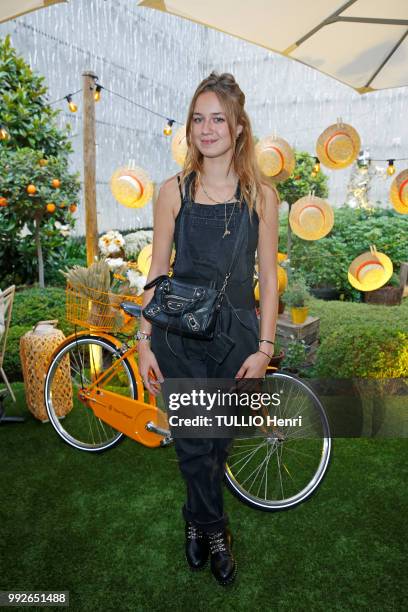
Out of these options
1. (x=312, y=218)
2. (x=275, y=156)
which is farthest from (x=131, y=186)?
(x=312, y=218)

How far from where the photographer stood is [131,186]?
4340 mm

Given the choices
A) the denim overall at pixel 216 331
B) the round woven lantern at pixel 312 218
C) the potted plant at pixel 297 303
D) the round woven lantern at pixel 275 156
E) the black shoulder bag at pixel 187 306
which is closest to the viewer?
the black shoulder bag at pixel 187 306

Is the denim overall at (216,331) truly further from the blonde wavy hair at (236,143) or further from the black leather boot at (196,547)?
the black leather boot at (196,547)

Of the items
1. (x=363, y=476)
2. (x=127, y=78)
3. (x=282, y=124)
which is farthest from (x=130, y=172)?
(x=282, y=124)

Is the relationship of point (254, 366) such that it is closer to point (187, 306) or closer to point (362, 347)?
point (187, 306)

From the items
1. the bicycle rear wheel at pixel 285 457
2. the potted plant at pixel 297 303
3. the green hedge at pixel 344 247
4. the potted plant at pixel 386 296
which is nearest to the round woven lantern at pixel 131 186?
the potted plant at pixel 297 303

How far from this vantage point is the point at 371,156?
9.53 metres

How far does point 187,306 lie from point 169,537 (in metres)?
1.37

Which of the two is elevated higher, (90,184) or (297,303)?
(90,184)

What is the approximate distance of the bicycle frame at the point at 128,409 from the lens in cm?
288

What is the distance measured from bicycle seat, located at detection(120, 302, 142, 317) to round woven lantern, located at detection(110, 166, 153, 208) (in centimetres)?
183

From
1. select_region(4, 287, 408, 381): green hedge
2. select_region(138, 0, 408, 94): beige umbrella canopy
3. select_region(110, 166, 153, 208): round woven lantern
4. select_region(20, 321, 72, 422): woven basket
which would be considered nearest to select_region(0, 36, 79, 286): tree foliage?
select_region(110, 166, 153, 208): round woven lantern

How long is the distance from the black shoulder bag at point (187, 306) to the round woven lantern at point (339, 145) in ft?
9.71

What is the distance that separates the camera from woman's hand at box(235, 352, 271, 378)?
6.50 feet
